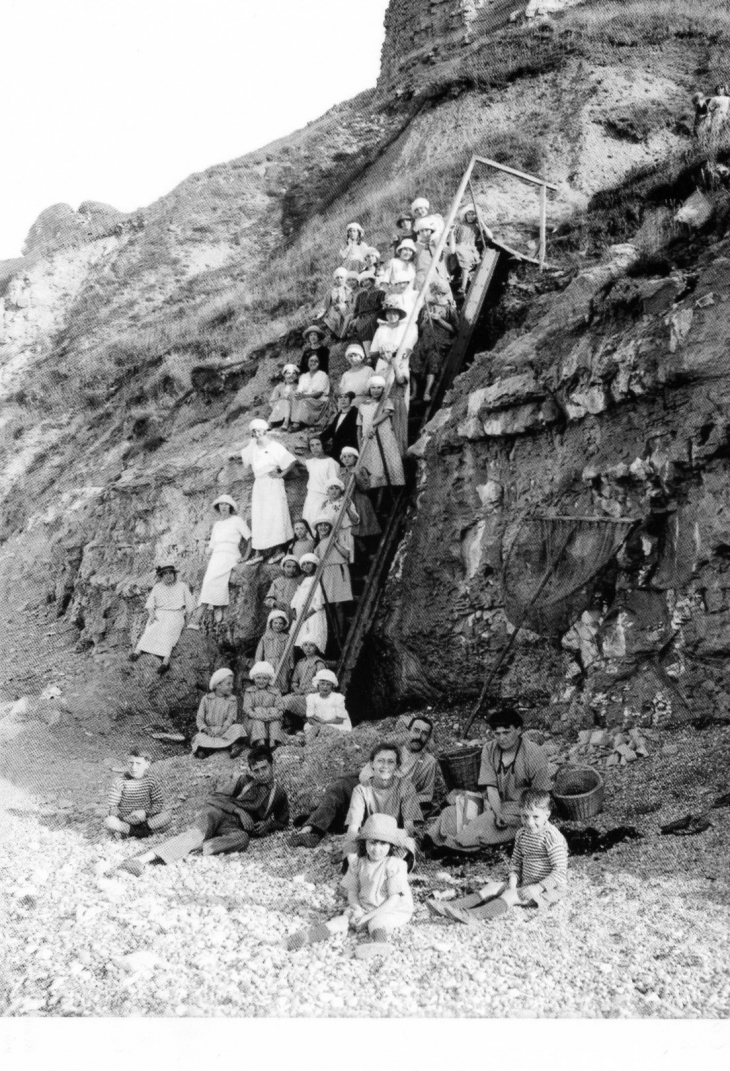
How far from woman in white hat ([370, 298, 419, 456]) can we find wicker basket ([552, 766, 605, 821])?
4.85 metres

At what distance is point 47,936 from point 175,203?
23.9m

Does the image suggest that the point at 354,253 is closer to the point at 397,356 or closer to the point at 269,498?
the point at 397,356

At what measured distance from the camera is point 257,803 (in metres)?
8.22

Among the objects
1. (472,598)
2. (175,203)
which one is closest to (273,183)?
(175,203)

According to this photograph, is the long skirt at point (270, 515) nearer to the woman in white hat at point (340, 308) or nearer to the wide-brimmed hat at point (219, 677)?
the wide-brimmed hat at point (219, 677)

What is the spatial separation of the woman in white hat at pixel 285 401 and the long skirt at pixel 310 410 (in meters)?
0.19

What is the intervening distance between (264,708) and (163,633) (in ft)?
9.62

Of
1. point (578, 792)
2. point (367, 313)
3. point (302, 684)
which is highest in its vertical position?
point (367, 313)

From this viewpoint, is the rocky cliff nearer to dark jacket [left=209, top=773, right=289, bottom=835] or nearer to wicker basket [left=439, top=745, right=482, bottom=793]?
wicker basket [left=439, top=745, right=482, bottom=793]

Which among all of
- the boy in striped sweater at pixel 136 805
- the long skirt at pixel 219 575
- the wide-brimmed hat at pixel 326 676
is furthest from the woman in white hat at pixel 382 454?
the boy in striped sweater at pixel 136 805

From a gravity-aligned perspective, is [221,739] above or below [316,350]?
below

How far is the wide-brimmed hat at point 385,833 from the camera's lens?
21.5ft

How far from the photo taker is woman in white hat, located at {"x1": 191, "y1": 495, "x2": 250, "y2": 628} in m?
12.4

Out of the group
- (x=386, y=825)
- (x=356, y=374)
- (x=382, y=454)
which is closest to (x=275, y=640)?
(x=382, y=454)
